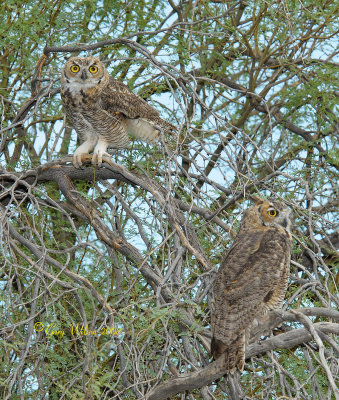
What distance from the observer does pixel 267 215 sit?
340 centimetres

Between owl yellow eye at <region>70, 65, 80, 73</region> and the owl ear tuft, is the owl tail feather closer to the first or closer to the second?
the owl ear tuft

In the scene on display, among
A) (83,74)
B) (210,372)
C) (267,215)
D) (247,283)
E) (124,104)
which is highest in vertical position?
(83,74)

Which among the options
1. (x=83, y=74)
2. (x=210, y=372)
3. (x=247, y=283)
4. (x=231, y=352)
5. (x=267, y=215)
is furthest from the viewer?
(x=83, y=74)

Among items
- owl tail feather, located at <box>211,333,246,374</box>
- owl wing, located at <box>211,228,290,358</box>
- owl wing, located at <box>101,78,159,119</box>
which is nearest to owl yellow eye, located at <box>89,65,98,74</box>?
owl wing, located at <box>101,78,159,119</box>

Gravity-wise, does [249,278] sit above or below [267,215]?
below

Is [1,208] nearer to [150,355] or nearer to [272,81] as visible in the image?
[150,355]

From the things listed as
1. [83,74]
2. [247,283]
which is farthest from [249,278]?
[83,74]

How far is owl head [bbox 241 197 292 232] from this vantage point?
11.1 ft

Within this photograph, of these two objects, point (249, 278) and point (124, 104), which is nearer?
point (249, 278)

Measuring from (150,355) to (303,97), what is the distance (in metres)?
2.51

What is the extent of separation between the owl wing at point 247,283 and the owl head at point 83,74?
1297 millimetres

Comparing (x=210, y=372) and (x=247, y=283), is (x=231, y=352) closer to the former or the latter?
(x=210, y=372)

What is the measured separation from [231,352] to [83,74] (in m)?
1.83

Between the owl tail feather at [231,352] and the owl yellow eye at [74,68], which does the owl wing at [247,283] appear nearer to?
the owl tail feather at [231,352]
